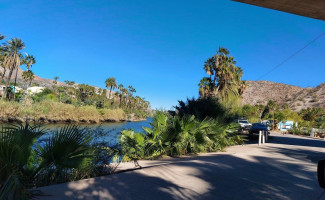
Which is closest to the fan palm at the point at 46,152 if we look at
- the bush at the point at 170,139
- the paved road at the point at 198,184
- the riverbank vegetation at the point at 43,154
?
the riverbank vegetation at the point at 43,154

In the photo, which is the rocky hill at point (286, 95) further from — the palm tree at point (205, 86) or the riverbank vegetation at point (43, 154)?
the riverbank vegetation at point (43, 154)

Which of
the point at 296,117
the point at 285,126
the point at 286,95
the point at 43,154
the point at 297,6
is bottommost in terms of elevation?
the point at 43,154

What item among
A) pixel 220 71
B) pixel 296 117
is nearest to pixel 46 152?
pixel 220 71

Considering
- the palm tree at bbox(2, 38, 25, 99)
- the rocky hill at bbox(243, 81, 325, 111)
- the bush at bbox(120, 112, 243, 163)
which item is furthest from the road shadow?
the rocky hill at bbox(243, 81, 325, 111)

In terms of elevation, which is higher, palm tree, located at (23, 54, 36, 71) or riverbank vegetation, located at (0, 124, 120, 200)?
palm tree, located at (23, 54, 36, 71)

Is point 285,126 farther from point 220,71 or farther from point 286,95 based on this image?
point 286,95

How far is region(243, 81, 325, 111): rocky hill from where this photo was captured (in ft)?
210

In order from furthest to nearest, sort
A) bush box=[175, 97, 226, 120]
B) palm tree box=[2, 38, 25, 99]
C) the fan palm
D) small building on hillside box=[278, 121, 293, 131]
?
palm tree box=[2, 38, 25, 99], small building on hillside box=[278, 121, 293, 131], bush box=[175, 97, 226, 120], the fan palm

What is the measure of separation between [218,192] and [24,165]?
3.76 meters

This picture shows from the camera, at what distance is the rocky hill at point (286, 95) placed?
64000 mm

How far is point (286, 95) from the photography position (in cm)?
7631

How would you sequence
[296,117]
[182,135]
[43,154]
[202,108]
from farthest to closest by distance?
[296,117], [202,108], [182,135], [43,154]

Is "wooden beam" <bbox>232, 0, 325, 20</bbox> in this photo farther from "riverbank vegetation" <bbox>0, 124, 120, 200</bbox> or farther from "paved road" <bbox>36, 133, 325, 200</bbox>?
"riverbank vegetation" <bbox>0, 124, 120, 200</bbox>

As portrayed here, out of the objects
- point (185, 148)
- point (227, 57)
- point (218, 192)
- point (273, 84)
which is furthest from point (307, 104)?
point (218, 192)
